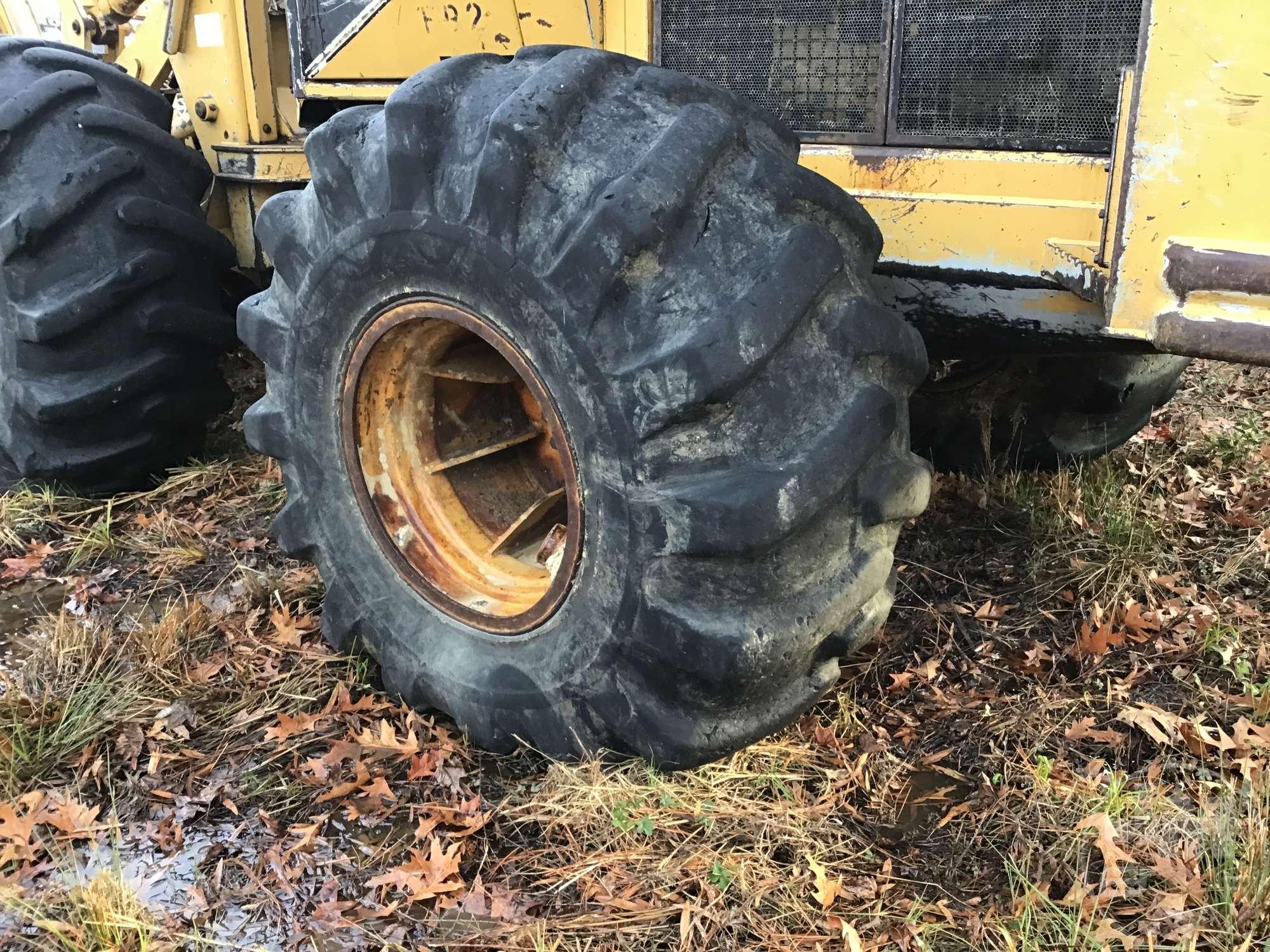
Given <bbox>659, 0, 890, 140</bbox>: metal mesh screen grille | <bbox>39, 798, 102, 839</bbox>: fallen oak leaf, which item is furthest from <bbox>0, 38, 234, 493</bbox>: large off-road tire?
<bbox>659, 0, 890, 140</bbox>: metal mesh screen grille

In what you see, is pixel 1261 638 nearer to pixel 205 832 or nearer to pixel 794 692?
pixel 794 692

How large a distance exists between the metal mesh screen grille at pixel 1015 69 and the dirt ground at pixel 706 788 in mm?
1385

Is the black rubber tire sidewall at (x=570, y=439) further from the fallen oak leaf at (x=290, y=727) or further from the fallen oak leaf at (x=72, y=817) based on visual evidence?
the fallen oak leaf at (x=72, y=817)

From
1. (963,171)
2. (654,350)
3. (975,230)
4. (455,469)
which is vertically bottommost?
(455,469)

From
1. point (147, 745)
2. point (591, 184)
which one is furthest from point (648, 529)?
point (147, 745)

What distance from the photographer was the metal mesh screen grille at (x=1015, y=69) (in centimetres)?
216

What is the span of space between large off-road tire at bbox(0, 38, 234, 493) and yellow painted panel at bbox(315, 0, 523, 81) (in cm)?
73

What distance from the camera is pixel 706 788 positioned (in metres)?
2.45

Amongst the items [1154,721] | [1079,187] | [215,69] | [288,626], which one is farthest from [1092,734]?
[215,69]

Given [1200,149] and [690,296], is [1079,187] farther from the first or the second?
[690,296]

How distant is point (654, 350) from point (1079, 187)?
0.94m

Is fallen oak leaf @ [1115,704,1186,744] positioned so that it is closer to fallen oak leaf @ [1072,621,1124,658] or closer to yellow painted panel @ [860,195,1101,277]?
fallen oak leaf @ [1072,621,1124,658]

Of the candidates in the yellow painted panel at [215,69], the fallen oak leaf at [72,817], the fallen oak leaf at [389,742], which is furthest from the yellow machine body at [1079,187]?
the fallen oak leaf at [72,817]

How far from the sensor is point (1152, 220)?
1.89 meters
